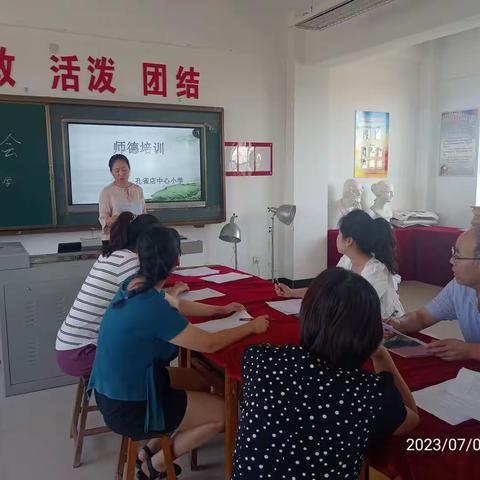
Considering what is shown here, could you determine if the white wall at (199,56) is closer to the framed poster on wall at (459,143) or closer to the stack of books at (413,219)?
the stack of books at (413,219)

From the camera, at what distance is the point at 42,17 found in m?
3.94

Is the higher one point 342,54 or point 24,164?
point 342,54

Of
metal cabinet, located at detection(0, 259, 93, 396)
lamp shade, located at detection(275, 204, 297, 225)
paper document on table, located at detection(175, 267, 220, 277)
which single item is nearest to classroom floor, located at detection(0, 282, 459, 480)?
metal cabinet, located at detection(0, 259, 93, 396)

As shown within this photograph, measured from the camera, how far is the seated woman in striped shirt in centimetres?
203

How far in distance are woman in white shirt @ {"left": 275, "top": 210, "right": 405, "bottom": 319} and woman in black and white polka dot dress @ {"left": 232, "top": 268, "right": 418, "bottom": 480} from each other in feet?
3.26

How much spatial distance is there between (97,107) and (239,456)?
12.2 ft

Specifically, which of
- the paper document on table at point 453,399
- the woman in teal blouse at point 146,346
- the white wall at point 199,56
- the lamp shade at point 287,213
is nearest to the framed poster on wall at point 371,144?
the white wall at point 199,56

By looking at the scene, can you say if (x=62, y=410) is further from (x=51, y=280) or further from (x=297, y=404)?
(x=297, y=404)

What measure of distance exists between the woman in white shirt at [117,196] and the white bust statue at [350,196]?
2.46 metres

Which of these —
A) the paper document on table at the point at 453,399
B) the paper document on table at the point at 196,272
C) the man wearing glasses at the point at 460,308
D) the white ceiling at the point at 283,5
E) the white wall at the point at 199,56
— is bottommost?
the paper document on table at the point at 196,272

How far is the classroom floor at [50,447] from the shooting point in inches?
82.1

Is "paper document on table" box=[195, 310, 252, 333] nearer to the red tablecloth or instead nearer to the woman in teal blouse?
the woman in teal blouse

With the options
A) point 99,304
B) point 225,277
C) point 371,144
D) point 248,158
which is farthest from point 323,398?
point 371,144

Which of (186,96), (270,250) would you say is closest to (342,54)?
(186,96)
